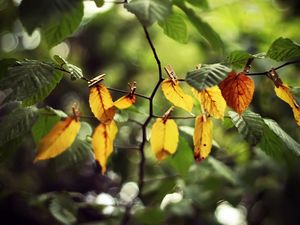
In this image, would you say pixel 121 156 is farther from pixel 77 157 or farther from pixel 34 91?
pixel 34 91

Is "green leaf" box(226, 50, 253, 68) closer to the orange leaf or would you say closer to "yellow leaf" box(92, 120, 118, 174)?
the orange leaf

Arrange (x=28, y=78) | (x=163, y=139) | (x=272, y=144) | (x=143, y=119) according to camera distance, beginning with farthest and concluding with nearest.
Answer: (x=143, y=119) → (x=272, y=144) → (x=163, y=139) → (x=28, y=78)

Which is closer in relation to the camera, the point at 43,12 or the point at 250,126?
the point at 43,12

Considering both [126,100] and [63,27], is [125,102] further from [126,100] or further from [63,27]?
[63,27]

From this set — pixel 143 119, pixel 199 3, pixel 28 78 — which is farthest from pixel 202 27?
pixel 143 119

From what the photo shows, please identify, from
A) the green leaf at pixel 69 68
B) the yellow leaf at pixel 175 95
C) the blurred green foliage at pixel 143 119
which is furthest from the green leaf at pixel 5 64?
the yellow leaf at pixel 175 95

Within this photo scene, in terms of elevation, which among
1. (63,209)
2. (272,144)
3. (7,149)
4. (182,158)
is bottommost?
(63,209)

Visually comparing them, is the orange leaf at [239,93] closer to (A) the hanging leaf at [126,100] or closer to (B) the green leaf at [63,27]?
(A) the hanging leaf at [126,100]

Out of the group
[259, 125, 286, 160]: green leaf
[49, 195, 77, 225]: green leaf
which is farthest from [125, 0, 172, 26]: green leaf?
[49, 195, 77, 225]: green leaf
